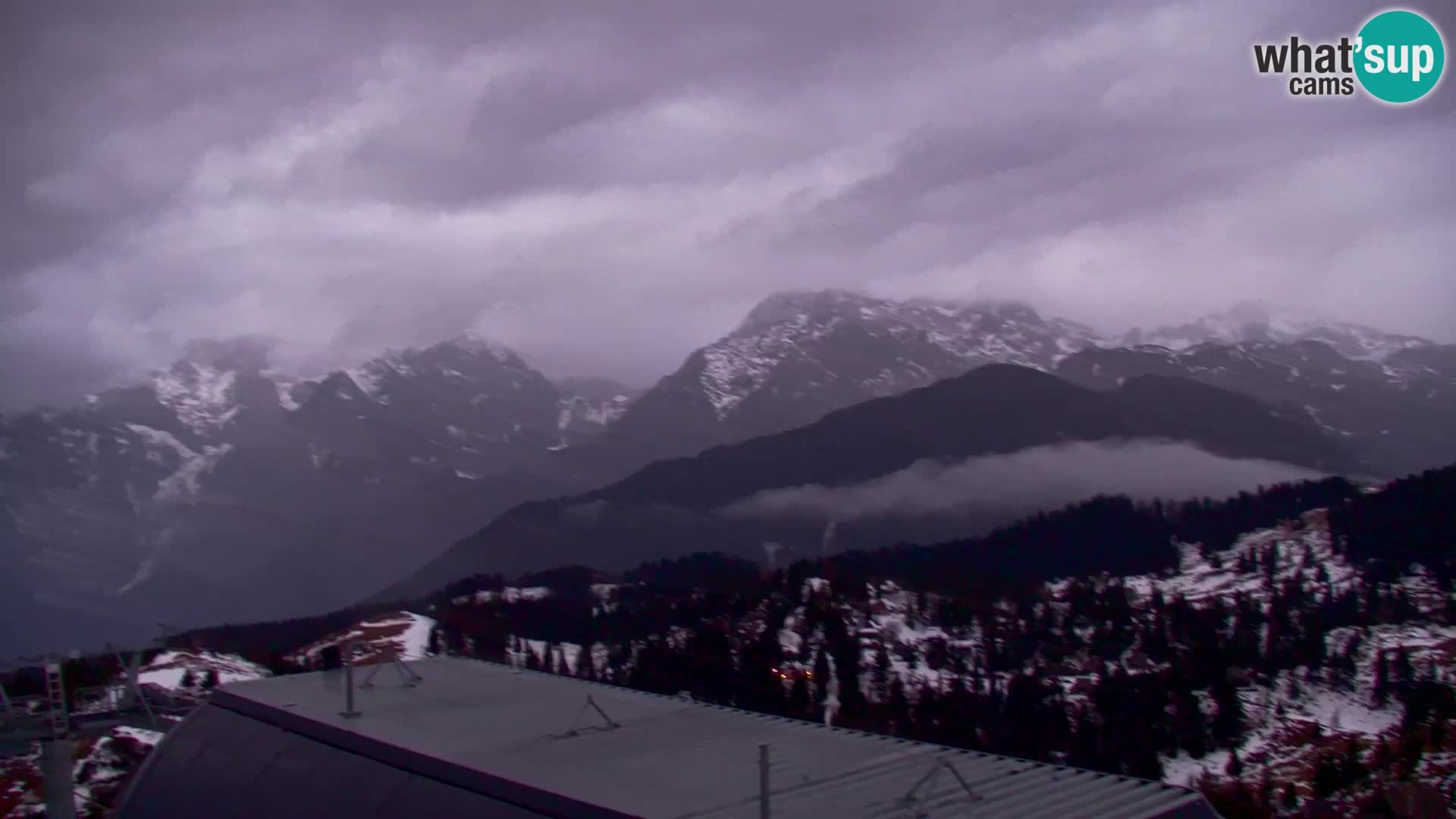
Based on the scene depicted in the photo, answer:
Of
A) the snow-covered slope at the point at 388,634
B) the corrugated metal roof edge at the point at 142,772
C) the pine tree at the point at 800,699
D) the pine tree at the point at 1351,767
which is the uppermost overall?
the corrugated metal roof edge at the point at 142,772

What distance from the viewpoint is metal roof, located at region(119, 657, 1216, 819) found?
17.7 metres

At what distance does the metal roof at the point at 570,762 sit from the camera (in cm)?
1773

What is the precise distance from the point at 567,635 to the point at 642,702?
8595 cm

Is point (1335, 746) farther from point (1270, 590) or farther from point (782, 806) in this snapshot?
point (782, 806)

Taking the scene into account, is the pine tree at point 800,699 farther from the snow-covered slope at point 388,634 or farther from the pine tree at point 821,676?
the snow-covered slope at point 388,634

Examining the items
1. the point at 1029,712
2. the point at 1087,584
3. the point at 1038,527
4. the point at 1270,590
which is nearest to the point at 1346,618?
the point at 1270,590

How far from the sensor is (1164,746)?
73250 millimetres

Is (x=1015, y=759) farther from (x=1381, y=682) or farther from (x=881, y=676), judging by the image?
(x=1381, y=682)

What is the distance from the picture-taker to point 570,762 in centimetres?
2120

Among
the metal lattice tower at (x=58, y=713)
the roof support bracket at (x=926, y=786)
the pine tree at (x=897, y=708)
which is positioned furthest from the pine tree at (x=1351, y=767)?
the metal lattice tower at (x=58, y=713)

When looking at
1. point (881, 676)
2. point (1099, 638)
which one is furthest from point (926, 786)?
point (1099, 638)

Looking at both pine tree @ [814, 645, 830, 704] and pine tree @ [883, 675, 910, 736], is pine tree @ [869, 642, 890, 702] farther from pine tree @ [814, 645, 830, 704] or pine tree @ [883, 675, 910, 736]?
pine tree @ [814, 645, 830, 704]

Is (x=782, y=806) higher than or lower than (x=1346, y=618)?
higher

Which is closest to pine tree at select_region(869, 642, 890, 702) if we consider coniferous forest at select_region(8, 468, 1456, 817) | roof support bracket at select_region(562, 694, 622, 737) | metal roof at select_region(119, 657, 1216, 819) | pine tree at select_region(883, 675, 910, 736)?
coniferous forest at select_region(8, 468, 1456, 817)
